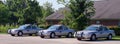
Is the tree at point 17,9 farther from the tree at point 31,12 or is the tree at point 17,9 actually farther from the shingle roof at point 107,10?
the shingle roof at point 107,10

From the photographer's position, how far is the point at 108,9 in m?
56.2

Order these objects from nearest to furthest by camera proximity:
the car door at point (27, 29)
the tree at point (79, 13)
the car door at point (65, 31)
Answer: the car door at point (65, 31), the car door at point (27, 29), the tree at point (79, 13)

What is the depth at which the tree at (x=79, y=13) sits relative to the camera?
42.7 metres

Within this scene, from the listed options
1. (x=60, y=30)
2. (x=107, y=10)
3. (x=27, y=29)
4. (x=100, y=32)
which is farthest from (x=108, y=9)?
(x=100, y=32)

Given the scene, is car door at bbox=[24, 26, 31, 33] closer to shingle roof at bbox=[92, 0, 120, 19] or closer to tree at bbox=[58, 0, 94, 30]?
tree at bbox=[58, 0, 94, 30]

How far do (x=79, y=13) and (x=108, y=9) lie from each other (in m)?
14.2

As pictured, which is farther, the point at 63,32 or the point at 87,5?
the point at 87,5

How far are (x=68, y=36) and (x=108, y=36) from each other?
18.4 feet

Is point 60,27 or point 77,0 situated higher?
point 77,0

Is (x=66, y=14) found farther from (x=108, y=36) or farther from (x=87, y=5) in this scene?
(x=108, y=36)

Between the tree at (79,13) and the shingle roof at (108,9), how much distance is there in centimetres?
1031

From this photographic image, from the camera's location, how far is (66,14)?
44625 mm

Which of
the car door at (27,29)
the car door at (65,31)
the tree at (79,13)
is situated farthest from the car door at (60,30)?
the car door at (27,29)

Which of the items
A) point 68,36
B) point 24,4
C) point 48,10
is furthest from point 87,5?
point 48,10
